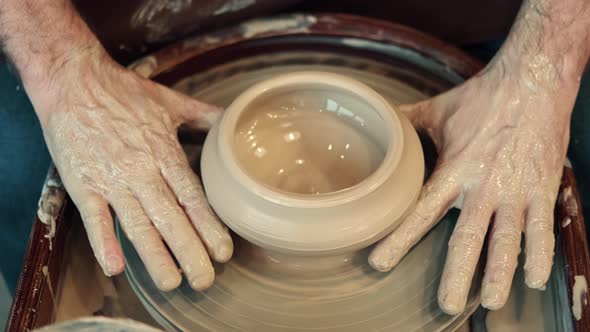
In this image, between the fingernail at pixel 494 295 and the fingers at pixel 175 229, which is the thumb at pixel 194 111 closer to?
the fingers at pixel 175 229

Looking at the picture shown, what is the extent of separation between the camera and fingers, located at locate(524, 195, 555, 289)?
0.90m

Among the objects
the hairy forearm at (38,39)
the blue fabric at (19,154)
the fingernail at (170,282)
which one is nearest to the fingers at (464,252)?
the fingernail at (170,282)

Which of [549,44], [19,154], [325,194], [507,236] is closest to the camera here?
[325,194]

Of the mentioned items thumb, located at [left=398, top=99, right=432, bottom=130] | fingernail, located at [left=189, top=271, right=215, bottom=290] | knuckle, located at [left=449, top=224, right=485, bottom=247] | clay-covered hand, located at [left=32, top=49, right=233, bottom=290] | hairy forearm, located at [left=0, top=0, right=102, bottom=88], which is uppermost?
hairy forearm, located at [left=0, top=0, right=102, bottom=88]

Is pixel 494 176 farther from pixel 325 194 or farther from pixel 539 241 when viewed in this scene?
pixel 325 194

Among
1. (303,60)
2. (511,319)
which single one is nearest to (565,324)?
(511,319)

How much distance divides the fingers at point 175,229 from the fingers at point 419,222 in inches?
10.7

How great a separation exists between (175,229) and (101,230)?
12 cm

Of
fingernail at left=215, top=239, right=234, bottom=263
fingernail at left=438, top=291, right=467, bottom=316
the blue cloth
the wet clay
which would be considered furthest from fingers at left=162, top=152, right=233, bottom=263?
the blue cloth

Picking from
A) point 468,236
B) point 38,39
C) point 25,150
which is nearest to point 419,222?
point 468,236

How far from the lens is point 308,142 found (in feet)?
3.60

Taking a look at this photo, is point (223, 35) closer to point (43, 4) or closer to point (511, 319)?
point (43, 4)

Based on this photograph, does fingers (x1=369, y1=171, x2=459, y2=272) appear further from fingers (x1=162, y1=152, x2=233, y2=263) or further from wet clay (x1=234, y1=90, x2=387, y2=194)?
fingers (x1=162, y1=152, x2=233, y2=263)

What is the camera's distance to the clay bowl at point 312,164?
84 centimetres
